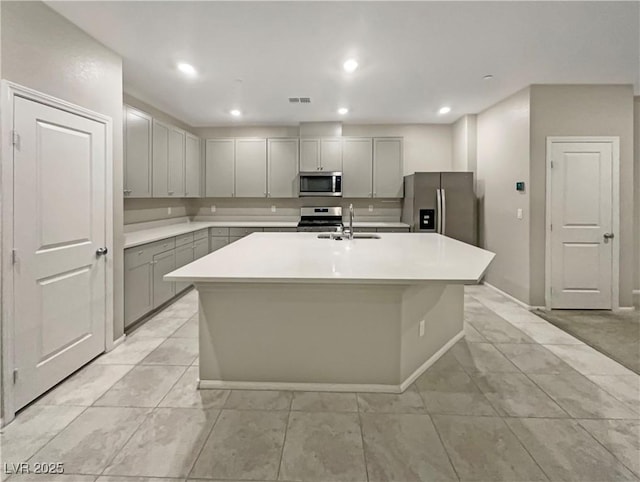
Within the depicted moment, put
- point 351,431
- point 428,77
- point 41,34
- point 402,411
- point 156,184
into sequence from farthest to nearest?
point 156,184, point 428,77, point 41,34, point 402,411, point 351,431

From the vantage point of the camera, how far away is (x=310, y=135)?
576 cm

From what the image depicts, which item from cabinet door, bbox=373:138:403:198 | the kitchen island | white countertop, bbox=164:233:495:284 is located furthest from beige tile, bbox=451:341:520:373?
cabinet door, bbox=373:138:403:198

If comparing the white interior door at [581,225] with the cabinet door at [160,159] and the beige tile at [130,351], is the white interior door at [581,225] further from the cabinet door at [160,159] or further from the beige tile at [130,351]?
the cabinet door at [160,159]

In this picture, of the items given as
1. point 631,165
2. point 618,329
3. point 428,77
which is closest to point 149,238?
point 428,77

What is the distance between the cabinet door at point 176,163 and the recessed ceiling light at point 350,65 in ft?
8.74

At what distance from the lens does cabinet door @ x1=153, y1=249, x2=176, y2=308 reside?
394cm

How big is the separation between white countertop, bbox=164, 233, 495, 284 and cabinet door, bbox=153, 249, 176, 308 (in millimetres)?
1382

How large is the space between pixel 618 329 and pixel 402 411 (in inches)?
113

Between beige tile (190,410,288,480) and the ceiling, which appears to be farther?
the ceiling

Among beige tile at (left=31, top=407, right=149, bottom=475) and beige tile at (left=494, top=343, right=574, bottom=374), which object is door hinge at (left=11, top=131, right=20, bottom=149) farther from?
beige tile at (left=494, top=343, right=574, bottom=374)

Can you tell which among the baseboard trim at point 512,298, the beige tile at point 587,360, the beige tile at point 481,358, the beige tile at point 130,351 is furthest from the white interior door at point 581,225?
the beige tile at point 130,351

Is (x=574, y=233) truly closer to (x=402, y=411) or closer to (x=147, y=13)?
(x=402, y=411)

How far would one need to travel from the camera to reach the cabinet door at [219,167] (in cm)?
595

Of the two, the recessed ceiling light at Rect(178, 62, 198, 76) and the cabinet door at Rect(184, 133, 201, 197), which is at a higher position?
the recessed ceiling light at Rect(178, 62, 198, 76)
